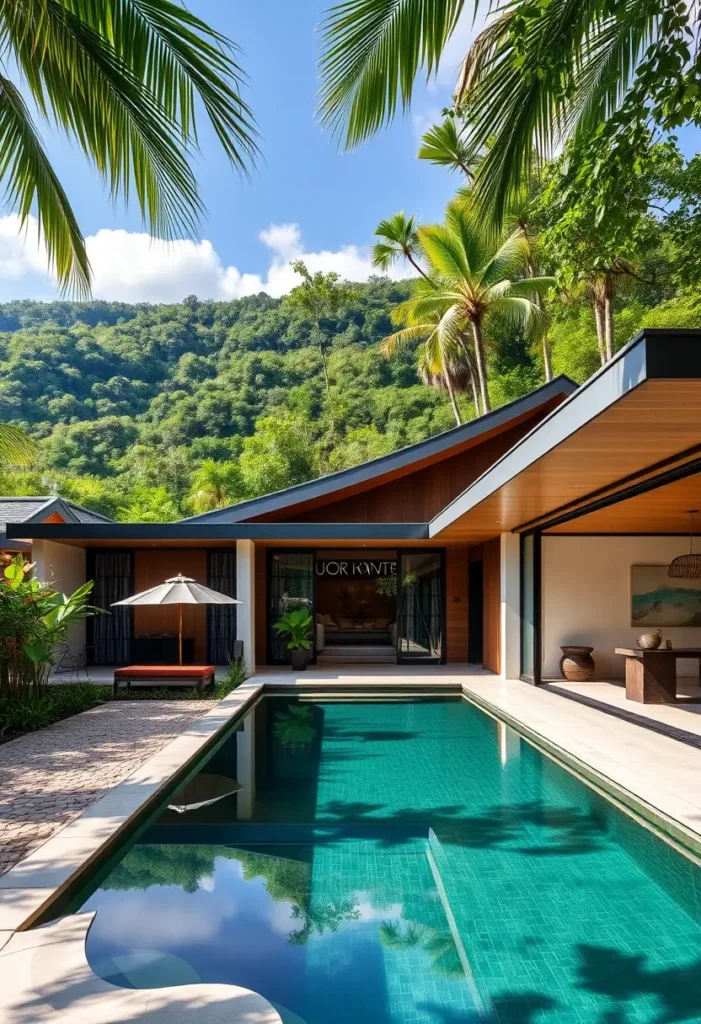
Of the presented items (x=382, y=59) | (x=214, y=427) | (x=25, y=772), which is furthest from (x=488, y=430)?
(x=214, y=427)

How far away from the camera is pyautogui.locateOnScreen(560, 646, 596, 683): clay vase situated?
13.0 metres

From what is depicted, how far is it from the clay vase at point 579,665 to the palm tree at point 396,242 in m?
16.4

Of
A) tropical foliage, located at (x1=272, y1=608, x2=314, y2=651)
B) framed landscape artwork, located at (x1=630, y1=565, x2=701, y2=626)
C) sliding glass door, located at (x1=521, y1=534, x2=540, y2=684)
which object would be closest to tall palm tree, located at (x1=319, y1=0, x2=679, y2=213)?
sliding glass door, located at (x1=521, y1=534, x2=540, y2=684)

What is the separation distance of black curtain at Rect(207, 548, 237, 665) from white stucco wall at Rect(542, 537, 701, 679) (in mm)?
6216

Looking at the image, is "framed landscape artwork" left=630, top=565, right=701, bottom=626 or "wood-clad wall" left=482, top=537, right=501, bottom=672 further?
"wood-clad wall" left=482, top=537, right=501, bottom=672

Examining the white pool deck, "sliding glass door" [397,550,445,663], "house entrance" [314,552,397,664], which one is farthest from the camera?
"house entrance" [314,552,397,664]

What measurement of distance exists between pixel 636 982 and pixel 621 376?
9.37 ft

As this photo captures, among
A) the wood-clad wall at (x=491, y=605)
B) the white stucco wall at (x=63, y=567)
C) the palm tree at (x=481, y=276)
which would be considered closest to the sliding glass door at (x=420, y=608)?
the wood-clad wall at (x=491, y=605)

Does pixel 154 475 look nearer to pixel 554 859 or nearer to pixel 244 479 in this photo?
pixel 244 479

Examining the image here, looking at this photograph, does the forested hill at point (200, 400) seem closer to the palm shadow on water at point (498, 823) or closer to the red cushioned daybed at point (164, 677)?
the red cushioned daybed at point (164, 677)

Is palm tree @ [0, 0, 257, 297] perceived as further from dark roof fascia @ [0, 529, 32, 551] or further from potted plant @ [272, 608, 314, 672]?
dark roof fascia @ [0, 529, 32, 551]

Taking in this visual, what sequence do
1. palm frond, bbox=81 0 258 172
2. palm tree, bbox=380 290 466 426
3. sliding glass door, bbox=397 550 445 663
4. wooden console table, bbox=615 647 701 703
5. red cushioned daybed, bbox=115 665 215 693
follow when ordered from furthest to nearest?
1. palm tree, bbox=380 290 466 426
2. sliding glass door, bbox=397 550 445 663
3. red cushioned daybed, bbox=115 665 215 693
4. wooden console table, bbox=615 647 701 703
5. palm frond, bbox=81 0 258 172

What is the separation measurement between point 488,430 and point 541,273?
13.2 meters

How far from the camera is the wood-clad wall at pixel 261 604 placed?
1568 cm
